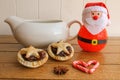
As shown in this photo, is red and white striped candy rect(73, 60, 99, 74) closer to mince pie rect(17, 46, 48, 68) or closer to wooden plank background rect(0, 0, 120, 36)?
mince pie rect(17, 46, 48, 68)

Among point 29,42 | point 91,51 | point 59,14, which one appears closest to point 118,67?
point 91,51

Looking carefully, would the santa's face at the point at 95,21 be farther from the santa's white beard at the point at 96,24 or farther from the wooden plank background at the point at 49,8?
the wooden plank background at the point at 49,8

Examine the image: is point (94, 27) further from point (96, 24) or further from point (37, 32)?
point (37, 32)

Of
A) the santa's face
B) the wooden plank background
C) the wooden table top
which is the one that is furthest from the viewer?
the wooden plank background

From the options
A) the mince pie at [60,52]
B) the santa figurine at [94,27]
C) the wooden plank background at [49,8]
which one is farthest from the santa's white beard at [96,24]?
the wooden plank background at [49,8]

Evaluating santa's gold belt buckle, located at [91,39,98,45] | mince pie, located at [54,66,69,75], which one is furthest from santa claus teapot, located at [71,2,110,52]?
mince pie, located at [54,66,69,75]

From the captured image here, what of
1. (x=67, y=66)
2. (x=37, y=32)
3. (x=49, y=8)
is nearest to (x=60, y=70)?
(x=67, y=66)

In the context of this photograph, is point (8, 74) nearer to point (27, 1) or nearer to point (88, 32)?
point (88, 32)

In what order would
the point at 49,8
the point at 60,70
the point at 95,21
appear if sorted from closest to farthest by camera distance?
the point at 60,70 → the point at 95,21 → the point at 49,8
